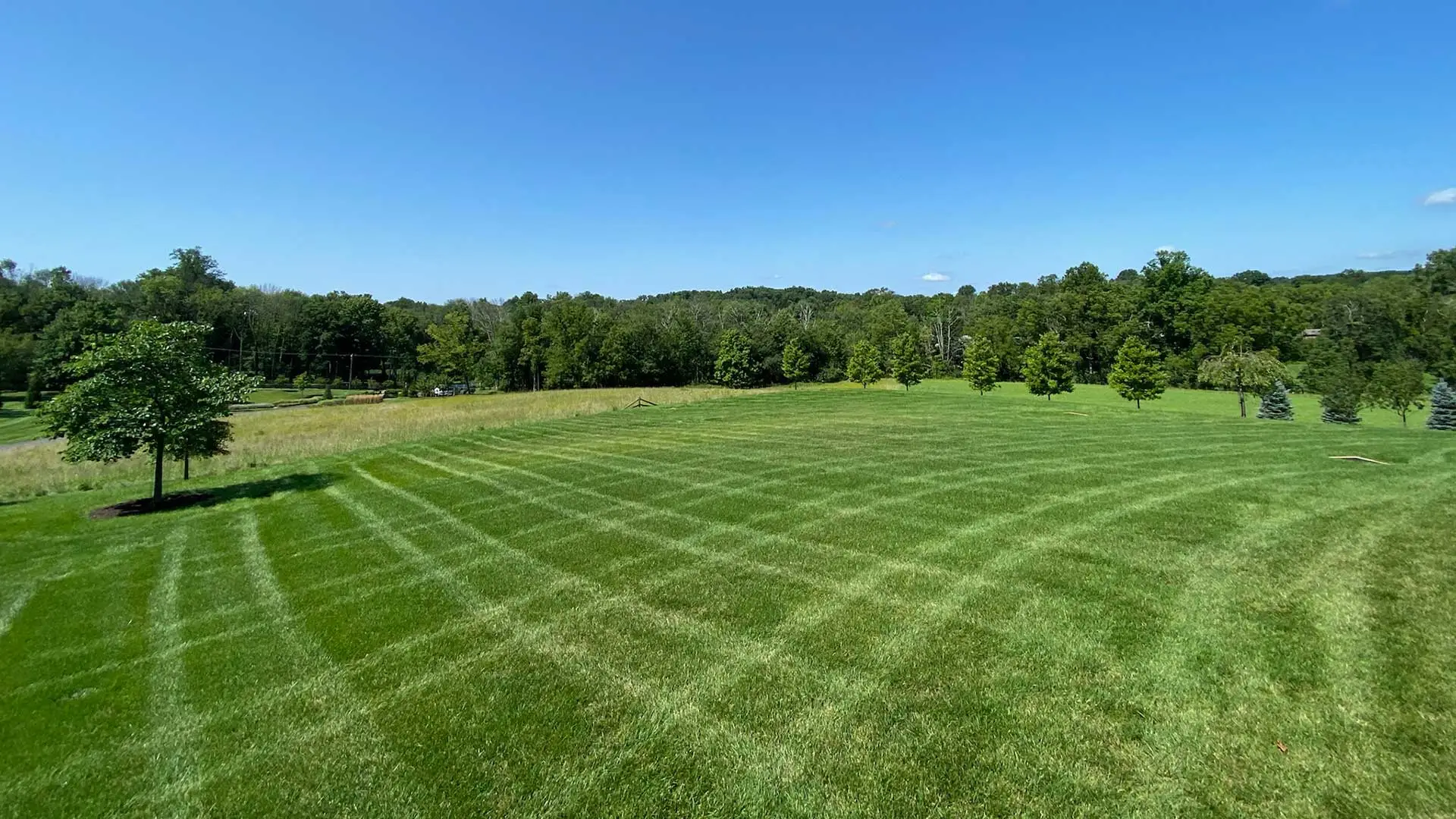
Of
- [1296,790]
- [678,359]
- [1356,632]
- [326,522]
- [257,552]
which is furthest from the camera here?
[678,359]

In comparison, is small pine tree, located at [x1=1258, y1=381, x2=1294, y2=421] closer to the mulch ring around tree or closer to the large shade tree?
the large shade tree

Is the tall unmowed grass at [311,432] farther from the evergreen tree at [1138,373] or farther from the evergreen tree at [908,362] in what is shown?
the evergreen tree at [1138,373]

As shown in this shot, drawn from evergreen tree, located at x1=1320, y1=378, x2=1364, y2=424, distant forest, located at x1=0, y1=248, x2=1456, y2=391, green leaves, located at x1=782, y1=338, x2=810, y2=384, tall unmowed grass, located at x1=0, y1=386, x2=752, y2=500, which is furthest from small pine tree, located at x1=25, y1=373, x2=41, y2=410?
evergreen tree, located at x1=1320, y1=378, x2=1364, y2=424

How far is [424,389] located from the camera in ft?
211

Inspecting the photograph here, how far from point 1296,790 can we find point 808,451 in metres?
11.9

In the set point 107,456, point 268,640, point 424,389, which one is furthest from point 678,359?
point 268,640

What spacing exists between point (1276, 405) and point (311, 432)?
1928 inches

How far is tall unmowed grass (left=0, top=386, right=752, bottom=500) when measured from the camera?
1758cm

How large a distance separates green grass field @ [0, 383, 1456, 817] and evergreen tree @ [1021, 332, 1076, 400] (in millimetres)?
31792

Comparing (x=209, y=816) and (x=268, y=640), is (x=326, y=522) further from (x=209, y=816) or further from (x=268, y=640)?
(x=209, y=816)

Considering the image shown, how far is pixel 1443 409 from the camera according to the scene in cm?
2605

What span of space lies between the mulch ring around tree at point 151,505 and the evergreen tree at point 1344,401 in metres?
44.5

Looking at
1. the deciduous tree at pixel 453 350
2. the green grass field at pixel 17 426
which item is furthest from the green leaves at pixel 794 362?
the green grass field at pixel 17 426

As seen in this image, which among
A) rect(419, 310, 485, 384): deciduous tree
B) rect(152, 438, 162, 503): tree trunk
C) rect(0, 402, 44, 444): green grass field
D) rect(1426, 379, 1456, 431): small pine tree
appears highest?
rect(419, 310, 485, 384): deciduous tree
